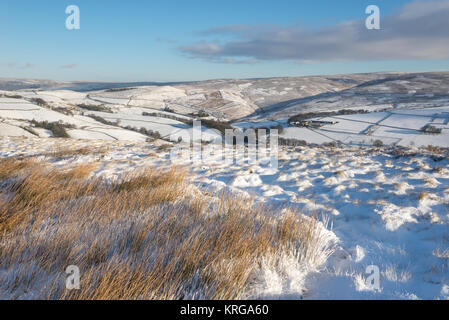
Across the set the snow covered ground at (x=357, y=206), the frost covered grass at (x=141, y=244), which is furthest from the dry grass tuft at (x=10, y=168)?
the snow covered ground at (x=357, y=206)

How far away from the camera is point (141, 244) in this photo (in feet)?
7.66

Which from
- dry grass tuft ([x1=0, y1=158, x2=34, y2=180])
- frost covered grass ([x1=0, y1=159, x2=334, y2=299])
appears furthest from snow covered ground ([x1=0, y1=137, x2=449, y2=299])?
dry grass tuft ([x1=0, y1=158, x2=34, y2=180])

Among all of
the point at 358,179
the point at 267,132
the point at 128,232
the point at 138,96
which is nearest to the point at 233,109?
the point at 138,96

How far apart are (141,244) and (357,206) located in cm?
359

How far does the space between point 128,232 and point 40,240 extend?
0.73 metres

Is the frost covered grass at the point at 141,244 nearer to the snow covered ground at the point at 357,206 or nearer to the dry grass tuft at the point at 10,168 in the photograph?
the snow covered ground at the point at 357,206

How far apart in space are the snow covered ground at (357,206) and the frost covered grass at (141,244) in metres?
0.24

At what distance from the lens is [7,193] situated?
3408 millimetres

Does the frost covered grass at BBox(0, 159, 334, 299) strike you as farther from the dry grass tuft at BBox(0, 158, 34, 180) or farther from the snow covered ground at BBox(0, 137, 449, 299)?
the dry grass tuft at BBox(0, 158, 34, 180)

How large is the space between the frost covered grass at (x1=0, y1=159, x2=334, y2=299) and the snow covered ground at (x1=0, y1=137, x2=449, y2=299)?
24 cm

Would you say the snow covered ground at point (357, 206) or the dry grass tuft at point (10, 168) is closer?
the snow covered ground at point (357, 206)

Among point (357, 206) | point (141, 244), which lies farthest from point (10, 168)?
point (357, 206)

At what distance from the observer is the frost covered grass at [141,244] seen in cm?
176

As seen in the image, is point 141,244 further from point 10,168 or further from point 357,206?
point 10,168
